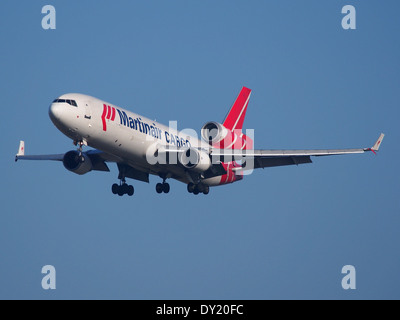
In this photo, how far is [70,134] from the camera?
5394 cm

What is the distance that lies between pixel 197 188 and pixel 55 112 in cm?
1393

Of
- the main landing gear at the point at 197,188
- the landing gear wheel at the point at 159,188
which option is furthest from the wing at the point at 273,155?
the landing gear wheel at the point at 159,188

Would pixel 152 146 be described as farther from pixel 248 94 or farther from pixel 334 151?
pixel 248 94

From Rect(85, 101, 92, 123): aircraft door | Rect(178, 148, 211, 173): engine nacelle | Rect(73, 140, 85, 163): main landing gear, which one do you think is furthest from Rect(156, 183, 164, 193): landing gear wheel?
Rect(85, 101, 92, 123): aircraft door

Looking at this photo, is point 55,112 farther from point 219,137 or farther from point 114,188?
point 219,137

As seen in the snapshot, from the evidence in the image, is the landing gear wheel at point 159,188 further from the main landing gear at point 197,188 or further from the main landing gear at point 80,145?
the main landing gear at point 80,145

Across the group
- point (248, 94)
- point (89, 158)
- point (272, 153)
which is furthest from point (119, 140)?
point (248, 94)

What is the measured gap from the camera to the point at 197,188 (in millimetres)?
62562

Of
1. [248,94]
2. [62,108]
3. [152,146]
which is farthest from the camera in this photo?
[248,94]

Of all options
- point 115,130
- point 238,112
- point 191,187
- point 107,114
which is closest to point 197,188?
point 191,187

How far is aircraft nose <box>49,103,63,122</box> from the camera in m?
53.1

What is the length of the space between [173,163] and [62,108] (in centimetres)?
972

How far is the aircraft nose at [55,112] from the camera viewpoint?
5309cm

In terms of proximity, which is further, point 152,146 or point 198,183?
point 198,183
